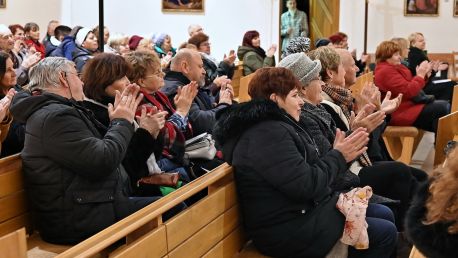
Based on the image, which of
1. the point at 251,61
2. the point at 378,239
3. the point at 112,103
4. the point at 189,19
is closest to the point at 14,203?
the point at 112,103

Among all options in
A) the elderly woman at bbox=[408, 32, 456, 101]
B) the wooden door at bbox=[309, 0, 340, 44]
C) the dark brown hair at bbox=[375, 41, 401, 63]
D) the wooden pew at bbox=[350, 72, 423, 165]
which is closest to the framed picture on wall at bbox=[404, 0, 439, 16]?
the wooden door at bbox=[309, 0, 340, 44]

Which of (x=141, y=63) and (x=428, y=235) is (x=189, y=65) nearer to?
(x=141, y=63)

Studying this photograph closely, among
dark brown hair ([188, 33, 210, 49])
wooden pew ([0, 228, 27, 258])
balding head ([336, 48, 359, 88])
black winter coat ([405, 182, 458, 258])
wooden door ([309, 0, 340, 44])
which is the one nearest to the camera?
wooden pew ([0, 228, 27, 258])

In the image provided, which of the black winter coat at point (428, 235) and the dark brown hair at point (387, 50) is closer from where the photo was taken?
the black winter coat at point (428, 235)

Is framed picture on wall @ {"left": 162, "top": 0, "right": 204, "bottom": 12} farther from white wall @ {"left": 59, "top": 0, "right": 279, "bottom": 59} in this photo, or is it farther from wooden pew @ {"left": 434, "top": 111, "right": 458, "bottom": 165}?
wooden pew @ {"left": 434, "top": 111, "right": 458, "bottom": 165}

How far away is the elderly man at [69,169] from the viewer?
310 cm

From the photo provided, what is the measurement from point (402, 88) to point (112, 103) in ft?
14.6

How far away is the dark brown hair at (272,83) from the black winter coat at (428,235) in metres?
1.30

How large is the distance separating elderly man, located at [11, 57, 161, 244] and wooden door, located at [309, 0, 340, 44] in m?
13.4

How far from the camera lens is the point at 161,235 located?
2559 mm

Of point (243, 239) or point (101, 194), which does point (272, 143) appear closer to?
point (243, 239)

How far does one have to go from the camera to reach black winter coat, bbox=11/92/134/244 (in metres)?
3.10

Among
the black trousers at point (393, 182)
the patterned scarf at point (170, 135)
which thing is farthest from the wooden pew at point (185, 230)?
the black trousers at point (393, 182)

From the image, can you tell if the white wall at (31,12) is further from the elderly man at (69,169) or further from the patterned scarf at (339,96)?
the elderly man at (69,169)
